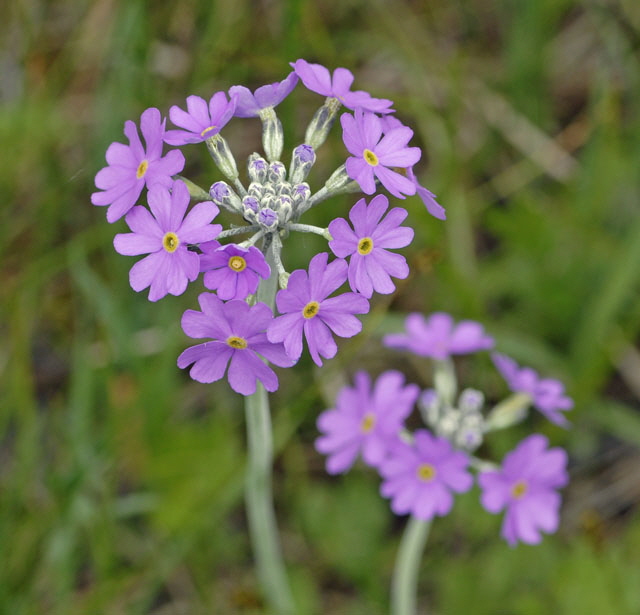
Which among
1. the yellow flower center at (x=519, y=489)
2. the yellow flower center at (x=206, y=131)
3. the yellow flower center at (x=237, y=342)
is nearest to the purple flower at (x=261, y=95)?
the yellow flower center at (x=206, y=131)

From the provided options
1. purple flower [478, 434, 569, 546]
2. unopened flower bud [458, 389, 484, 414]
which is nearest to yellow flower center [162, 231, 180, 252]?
unopened flower bud [458, 389, 484, 414]

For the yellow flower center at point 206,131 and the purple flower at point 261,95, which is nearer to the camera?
the yellow flower center at point 206,131

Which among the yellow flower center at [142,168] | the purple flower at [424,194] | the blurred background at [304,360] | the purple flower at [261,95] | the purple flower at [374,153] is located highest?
the yellow flower center at [142,168]

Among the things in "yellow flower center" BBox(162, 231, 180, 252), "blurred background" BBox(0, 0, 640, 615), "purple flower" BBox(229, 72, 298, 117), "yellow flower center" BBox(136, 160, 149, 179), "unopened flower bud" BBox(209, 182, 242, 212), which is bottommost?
"blurred background" BBox(0, 0, 640, 615)

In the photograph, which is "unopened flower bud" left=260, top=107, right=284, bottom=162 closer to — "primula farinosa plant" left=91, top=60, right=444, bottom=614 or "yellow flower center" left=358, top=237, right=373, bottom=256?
"primula farinosa plant" left=91, top=60, right=444, bottom=614

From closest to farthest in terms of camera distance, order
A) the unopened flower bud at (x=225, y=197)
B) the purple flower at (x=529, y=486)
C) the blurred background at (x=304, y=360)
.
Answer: the unopened flower bud at (x=225, y=197)
the purple flower at (x=529, y=486)
the blurred background at (x=304, y=360)

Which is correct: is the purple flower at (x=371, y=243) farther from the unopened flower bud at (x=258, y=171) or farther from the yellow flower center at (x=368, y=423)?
the yellow flower center at (x=368, y=423)

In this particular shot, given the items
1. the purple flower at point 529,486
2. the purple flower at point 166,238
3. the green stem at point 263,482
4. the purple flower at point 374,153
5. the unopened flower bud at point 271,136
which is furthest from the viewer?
the purple flower at point 529,486

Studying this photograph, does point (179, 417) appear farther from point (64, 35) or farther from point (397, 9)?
point (397, 9)

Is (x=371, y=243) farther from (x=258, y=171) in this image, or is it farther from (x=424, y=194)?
(x=258, y=171)
